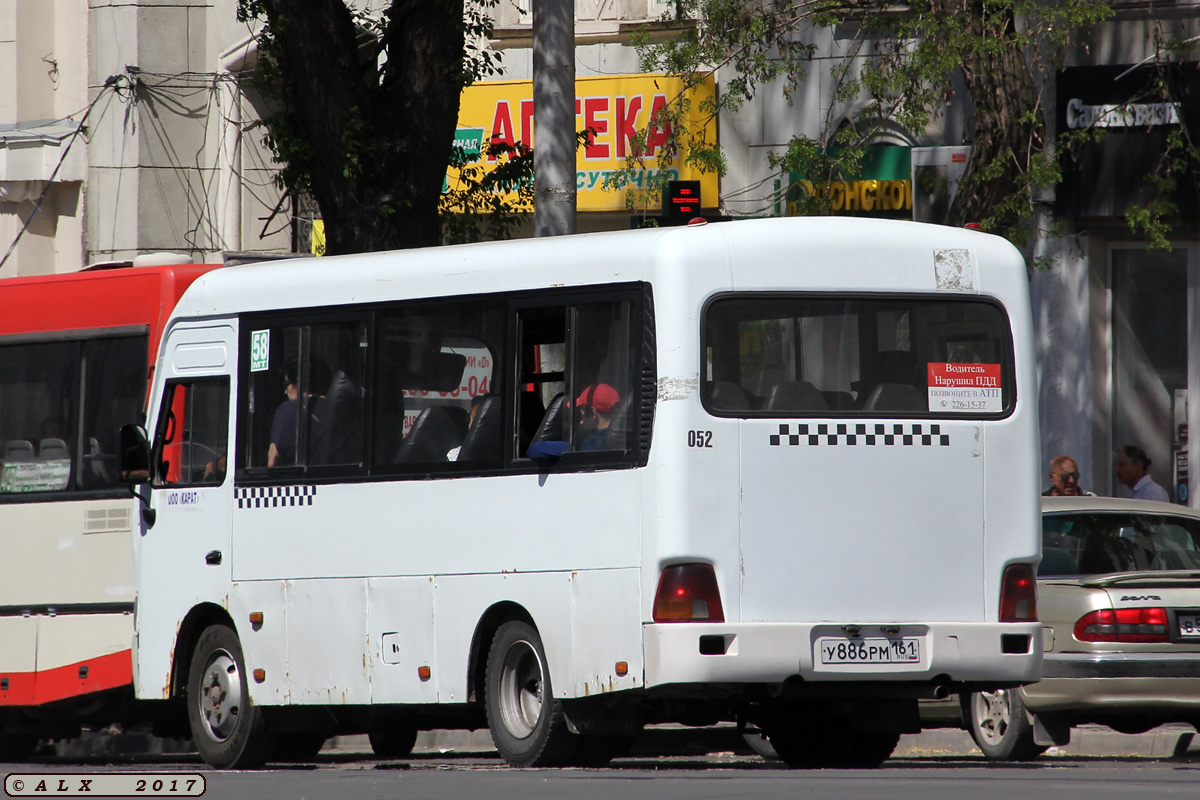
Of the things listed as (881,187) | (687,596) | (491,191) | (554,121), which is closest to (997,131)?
(881,187)

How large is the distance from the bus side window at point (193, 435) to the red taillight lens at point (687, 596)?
3.53 m

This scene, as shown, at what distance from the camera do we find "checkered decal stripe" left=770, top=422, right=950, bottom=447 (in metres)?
9.91

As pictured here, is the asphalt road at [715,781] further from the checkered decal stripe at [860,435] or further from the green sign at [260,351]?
the green sign at [260,351]

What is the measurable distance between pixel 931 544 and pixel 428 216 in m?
6.89

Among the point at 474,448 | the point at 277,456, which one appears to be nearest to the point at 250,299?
the point at 277,456

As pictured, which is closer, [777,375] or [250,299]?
[777,375]

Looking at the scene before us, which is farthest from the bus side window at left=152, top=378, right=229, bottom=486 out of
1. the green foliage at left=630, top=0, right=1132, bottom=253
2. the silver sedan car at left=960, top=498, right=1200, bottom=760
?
the green foliage at left=630, top=0, right=1132, bottom=253

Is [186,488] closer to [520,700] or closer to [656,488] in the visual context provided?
[520,700]

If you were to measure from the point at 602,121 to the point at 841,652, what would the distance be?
13.2m

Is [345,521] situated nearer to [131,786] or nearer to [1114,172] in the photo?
[131,786]

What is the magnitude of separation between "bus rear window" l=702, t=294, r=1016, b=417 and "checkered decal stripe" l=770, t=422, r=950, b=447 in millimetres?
68

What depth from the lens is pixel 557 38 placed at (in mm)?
14227

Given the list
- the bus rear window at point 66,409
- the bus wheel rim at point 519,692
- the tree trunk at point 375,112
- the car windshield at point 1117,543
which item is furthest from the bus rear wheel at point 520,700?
the tree trunk at point 375,112

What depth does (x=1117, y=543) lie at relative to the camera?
12.4 meters
